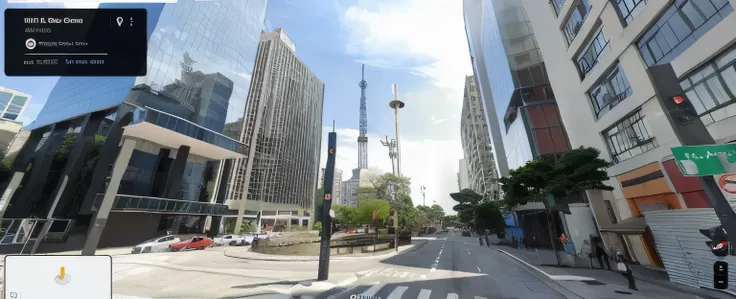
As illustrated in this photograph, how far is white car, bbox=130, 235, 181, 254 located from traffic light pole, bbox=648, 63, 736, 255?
27.8 feet

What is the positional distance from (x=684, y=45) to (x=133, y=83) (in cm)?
858

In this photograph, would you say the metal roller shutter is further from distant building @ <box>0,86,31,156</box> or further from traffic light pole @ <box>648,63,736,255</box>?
distant building @ <box>0,86,31,156</box>

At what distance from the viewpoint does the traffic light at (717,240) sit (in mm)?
2104

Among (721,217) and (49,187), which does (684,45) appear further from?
(49,187)

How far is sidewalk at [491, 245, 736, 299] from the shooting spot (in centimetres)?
238

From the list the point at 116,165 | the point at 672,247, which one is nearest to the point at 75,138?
the point at 116,165

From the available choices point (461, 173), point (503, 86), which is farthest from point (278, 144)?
point (461, 173)

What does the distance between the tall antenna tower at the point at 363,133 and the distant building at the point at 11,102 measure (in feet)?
19.0

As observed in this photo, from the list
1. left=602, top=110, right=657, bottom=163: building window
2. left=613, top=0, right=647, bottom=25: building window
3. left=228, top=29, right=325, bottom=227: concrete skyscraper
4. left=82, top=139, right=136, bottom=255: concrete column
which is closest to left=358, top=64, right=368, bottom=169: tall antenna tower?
left=228, top=29, right=325, bottom=227: concrete skyscraper

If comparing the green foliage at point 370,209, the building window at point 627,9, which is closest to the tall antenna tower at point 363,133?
the green foliage at point 370,209

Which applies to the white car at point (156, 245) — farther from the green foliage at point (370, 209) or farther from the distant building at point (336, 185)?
the green foliage at point (370, 209)

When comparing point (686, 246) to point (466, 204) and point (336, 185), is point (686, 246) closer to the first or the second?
point (466, 204)

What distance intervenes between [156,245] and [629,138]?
30.8 ft

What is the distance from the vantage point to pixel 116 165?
524 cm
